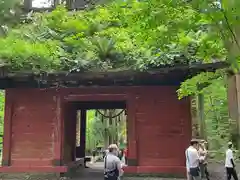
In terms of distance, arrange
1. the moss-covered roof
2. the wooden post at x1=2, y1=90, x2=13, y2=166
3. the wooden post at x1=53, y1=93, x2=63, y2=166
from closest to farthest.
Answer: the moss-covered roof
the wooden post at x1=53, y1=93, x2=63, y2=166
the wooden post at x1=2, y1=90, x2=13, y2=166

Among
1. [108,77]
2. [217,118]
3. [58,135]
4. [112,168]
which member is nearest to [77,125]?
[58,135]

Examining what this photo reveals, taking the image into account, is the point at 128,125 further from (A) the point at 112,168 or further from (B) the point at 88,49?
(A) the point at 112,168

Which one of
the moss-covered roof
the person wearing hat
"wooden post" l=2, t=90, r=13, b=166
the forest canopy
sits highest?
the forest canopy

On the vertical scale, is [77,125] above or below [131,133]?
above

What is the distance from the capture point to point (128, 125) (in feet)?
40.9

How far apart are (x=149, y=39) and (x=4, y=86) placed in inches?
328

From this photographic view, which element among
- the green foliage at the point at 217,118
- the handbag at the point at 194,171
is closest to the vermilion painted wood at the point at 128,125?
the handbag at the point at 194,171

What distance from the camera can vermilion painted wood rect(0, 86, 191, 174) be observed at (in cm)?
1225

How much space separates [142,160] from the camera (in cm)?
1222

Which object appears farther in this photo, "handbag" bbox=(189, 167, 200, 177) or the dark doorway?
the dark doorway

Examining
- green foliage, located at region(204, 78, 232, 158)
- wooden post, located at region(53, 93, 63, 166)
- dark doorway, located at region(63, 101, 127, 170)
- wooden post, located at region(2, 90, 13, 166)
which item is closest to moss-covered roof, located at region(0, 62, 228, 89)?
wooden post, located at region(2, 90, 13, 166)

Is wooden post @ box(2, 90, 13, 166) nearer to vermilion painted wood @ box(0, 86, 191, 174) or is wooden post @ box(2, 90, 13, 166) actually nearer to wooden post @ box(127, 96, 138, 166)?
vermilion painted wood @ box(0, 86, 191, 174)

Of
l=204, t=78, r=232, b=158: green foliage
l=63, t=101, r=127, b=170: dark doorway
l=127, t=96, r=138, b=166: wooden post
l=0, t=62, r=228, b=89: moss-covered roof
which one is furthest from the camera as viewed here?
l=204, t=78, r=232, b=158: green foliage

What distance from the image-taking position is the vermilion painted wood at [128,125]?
12.2 meters
